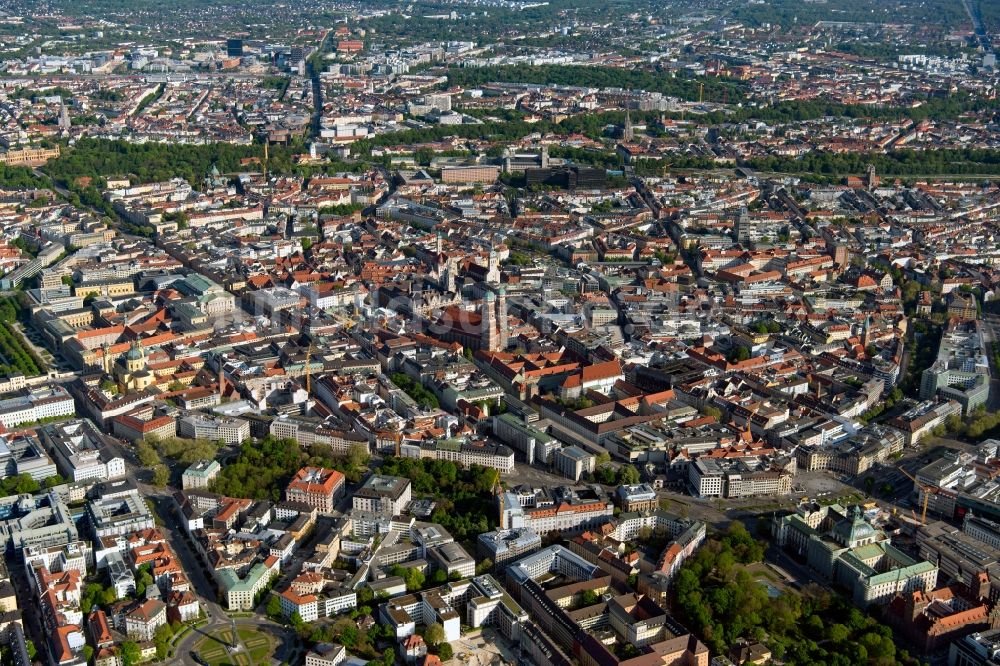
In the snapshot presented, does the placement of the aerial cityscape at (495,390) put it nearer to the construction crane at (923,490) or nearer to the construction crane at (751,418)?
the construction crane at (923,490)

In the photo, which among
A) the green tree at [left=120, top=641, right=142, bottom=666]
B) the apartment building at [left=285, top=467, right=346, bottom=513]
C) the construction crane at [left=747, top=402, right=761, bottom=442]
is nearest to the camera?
the green tree at [left=120, top=641, right=142, bottom=666]

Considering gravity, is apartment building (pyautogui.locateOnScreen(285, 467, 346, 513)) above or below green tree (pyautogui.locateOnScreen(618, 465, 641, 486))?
above

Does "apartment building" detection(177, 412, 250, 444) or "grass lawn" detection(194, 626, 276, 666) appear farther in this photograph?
"apartment building" detection(177, 412, 250, 444)

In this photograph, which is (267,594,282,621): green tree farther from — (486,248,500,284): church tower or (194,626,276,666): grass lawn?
(486,248,500,284): church tower

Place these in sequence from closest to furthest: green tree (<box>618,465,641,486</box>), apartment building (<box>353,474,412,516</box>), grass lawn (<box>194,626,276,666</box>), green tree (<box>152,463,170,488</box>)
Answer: grass lawn (<box>194,626,276,666</box>)
apartment building (<box>353,474,412,516</box>)
green tree (<box>152,463,170,488</box>)
green tree (<box>618,465,641,486</box>)

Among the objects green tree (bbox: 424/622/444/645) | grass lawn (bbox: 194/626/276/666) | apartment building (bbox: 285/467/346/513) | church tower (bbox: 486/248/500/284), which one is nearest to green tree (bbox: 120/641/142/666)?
grass lawn (bbox: 194/626/276/666)

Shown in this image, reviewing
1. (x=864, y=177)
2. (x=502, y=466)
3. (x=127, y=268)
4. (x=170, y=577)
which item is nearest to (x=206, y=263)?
(x=127, y=268)

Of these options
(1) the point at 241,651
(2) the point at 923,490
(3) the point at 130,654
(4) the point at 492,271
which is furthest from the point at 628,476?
(4) the point at 492,271
